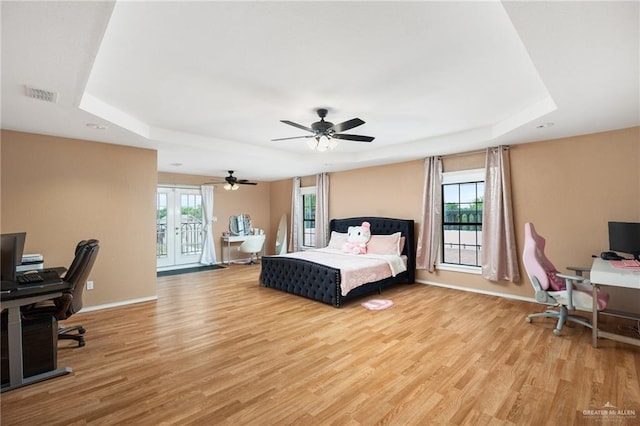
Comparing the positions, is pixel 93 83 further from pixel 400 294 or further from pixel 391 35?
pixel 400 294

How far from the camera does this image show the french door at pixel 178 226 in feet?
23.6

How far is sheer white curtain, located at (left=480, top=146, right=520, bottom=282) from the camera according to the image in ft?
14.6

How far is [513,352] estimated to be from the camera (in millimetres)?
2807

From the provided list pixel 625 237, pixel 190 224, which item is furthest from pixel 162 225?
pixel 625 237

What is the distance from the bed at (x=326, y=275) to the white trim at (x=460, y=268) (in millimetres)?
523

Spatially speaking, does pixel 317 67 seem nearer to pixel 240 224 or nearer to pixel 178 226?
pixel 178 226

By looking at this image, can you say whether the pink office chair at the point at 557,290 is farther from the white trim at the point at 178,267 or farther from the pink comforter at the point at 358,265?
the white trim at the point at 178,267

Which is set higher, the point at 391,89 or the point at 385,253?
the point at 391,89

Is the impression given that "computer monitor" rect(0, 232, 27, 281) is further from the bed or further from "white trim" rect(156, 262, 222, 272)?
"white trim" rect(156, 262, 222, 272)

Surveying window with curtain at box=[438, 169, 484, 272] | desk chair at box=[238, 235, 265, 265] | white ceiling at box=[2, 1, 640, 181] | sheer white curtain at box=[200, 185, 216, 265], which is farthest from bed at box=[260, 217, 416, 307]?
sheer white curtain at box=[200, 185, 216, 265]

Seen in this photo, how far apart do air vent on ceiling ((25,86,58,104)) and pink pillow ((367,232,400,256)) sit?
484 centimetres

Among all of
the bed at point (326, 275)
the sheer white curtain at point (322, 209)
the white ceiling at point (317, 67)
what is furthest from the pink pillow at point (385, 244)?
the white ceiling at point (317, 67)

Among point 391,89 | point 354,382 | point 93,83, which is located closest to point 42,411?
point 354,382

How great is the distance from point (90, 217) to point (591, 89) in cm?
591
